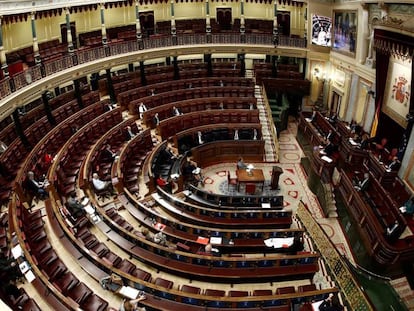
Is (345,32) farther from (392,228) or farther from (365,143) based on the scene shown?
(392,228)

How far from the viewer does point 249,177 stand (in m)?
13.3

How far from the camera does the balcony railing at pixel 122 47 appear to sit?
12.0 metres

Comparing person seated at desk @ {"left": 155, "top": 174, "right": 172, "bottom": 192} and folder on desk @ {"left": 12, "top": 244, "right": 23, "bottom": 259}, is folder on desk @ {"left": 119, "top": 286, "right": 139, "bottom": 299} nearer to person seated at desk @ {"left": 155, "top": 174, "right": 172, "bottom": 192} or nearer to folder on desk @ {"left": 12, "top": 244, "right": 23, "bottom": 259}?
folder on desk @ {"left": 12, "top": 244, "right": 23, "bottom": 259}

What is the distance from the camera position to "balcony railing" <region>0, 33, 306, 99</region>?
472 inches

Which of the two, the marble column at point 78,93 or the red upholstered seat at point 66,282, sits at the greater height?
the marble column at point 78,93

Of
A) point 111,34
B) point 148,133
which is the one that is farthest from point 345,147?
point 111,34

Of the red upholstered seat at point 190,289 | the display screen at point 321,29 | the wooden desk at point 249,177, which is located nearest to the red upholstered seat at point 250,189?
the wooden desk at point 249,177

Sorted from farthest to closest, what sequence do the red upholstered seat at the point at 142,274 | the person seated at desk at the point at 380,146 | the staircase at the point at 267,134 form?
the staircase at the point at 267,134, the person seated at desk at the point at 380,146, the red upholstered seat at the point at 142,274

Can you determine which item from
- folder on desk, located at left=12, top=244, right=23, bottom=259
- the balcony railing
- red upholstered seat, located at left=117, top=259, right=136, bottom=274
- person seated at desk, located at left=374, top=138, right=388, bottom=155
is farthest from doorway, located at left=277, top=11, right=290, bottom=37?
folder on desk, located at left=12, top=244, right=23, bottom=259

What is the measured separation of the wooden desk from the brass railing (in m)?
2.53

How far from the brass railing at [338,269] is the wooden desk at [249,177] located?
2.53 metres

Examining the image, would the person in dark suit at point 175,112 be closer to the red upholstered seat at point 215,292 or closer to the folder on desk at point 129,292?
the red upholstered seat at point 215,292

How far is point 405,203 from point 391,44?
4.97 m

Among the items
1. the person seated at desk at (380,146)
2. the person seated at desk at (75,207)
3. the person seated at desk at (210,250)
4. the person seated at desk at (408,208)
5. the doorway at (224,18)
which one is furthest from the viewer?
the doorway at (224,18)
